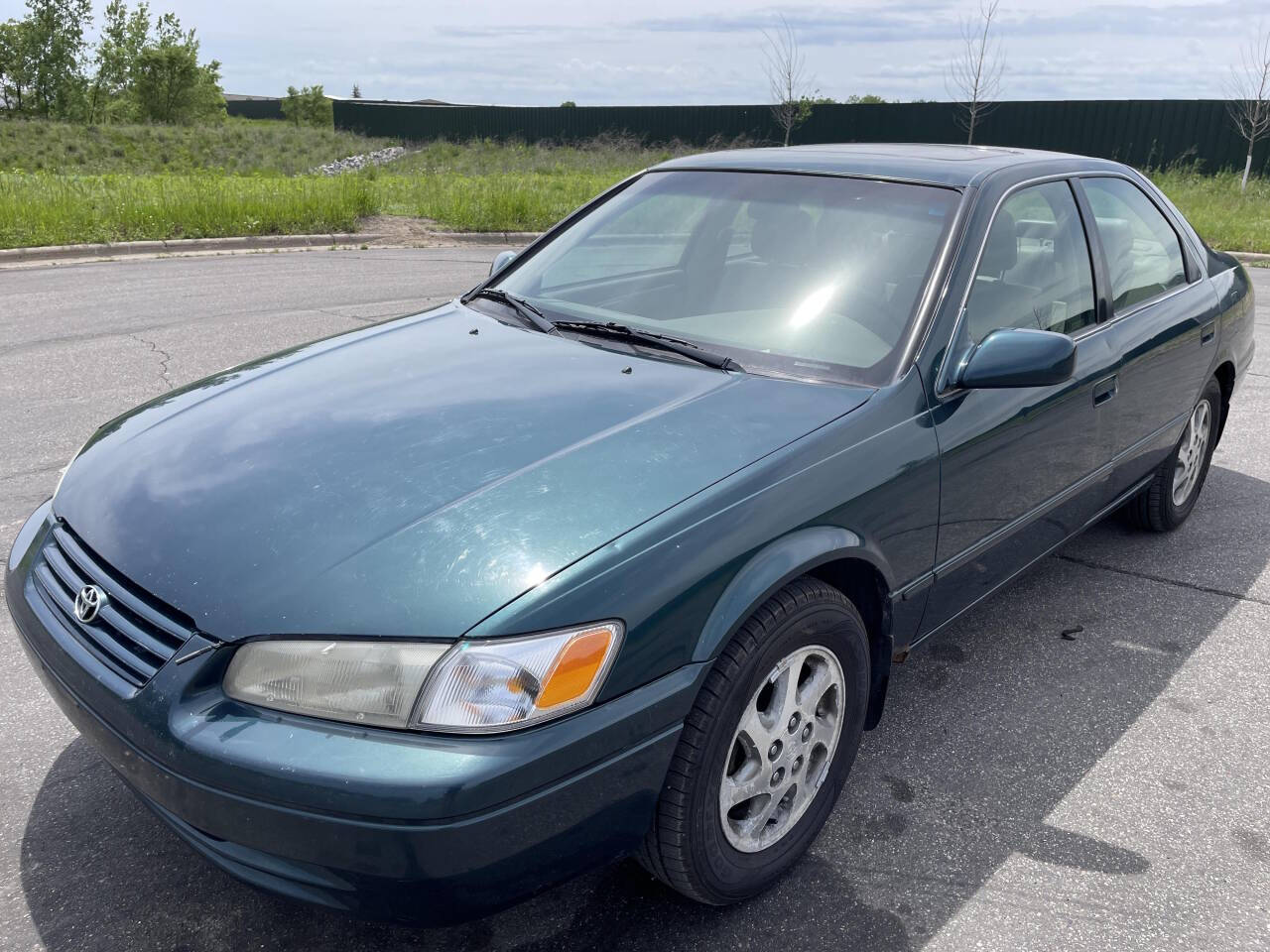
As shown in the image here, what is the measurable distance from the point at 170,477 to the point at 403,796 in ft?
3.46

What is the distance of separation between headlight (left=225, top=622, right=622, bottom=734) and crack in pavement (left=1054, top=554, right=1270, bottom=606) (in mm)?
3064

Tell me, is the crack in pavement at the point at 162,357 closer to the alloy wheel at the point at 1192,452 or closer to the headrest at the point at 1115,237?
the headrest at the point at 1115,237

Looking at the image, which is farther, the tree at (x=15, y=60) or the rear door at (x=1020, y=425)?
the tree at (x=15, y=60)

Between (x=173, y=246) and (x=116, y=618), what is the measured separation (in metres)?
11.9

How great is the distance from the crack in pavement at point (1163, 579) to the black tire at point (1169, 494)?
277 mm

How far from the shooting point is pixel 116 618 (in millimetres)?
2029

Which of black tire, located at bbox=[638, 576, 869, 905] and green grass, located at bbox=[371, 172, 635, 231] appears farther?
green grass, located at bbox=[371, 172, 635, 231]

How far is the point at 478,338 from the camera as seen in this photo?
3088 millimetres

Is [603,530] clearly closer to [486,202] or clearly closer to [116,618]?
[116,618]

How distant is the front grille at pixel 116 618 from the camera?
1.93 m

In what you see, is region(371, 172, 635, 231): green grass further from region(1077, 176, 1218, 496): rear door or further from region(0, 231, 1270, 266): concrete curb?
region(1077, 176, 1218, 496): rear door

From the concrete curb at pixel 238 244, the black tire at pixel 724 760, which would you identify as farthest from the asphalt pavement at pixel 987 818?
the concrete curb at pixel 238 244

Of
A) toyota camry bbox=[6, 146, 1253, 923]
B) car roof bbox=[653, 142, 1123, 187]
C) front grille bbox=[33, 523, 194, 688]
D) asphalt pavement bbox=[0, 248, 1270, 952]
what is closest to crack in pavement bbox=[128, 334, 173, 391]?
asphalt pavement bbox=[0, 248, 1270, 952]

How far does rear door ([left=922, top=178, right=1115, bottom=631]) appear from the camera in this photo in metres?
2.75
